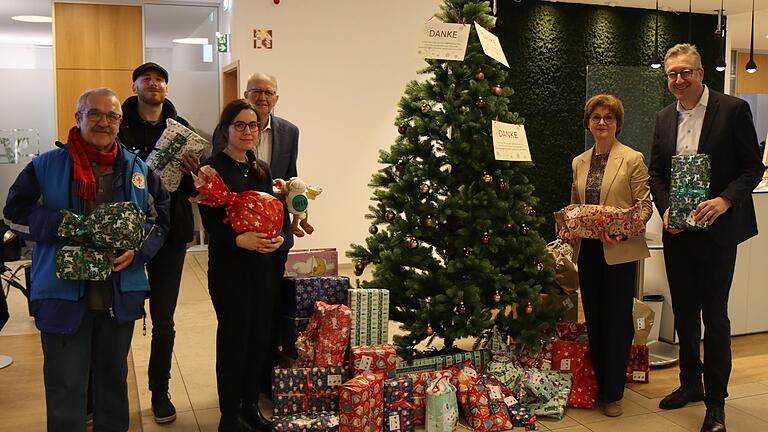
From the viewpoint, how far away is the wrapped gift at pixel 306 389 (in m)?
Result: 3.32

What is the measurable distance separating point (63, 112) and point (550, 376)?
6.61 metres

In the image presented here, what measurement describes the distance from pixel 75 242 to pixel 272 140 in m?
1.22

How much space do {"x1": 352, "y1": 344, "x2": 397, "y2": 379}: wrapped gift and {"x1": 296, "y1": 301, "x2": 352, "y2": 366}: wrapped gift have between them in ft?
0.26

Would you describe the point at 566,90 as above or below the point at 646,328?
above

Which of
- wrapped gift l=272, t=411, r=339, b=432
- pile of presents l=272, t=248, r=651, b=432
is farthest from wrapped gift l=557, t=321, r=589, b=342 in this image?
wrapped gift l=272, t=411, r=339, b=432

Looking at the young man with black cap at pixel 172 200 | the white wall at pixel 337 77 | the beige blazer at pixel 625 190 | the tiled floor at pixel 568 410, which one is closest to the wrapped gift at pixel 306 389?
the tiled floor at pixel 568 410

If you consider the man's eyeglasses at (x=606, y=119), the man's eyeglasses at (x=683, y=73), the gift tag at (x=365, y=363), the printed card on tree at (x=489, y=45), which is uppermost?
the printed card on tree at (x=489, y=45)

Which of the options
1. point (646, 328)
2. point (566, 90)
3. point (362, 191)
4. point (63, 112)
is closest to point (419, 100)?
point (646, 328)

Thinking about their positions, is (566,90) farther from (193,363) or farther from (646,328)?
(193,363)

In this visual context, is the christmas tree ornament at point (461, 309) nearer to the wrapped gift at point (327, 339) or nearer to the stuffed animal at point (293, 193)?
the wrapped gift at point (327, 339)

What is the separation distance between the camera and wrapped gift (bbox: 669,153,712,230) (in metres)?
3.31

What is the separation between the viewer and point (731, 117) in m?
3.38

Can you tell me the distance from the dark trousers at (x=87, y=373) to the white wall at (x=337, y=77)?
4774 mm

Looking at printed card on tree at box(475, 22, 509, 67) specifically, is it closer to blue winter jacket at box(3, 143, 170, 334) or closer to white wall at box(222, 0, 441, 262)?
blue winter jacket at box(3, 143, 170, 334)
